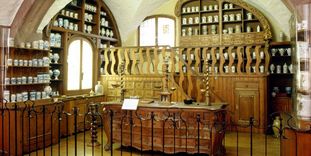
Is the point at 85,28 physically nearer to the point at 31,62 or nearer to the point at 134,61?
the point at 134,61

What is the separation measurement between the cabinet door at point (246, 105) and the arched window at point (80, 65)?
3.99m

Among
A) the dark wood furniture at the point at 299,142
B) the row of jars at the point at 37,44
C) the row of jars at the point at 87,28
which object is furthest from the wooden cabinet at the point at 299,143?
the row of jars at the point at 87,28

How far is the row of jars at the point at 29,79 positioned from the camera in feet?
19.0

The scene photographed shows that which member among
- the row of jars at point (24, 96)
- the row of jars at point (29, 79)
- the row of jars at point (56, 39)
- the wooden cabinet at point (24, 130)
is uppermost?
the row of jars at point (56, 39)

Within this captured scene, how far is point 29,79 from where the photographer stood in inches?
245

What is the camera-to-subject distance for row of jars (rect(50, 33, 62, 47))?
23.8ft

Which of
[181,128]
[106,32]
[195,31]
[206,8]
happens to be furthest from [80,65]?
[206,8]

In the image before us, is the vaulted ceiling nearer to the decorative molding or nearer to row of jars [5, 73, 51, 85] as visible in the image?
the decorative molding

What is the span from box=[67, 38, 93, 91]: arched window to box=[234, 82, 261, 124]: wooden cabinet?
3965 millimetres

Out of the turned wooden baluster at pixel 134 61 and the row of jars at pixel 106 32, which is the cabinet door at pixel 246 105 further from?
the row of jars at pixel 106 32

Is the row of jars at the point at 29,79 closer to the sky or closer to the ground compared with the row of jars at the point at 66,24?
closer to the ground

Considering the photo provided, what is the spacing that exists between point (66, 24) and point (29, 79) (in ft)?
6.73

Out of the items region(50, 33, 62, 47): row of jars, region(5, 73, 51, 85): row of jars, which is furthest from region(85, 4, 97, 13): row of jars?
region(5, 73, 51, 85): row of jars

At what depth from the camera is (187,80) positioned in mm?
8078
